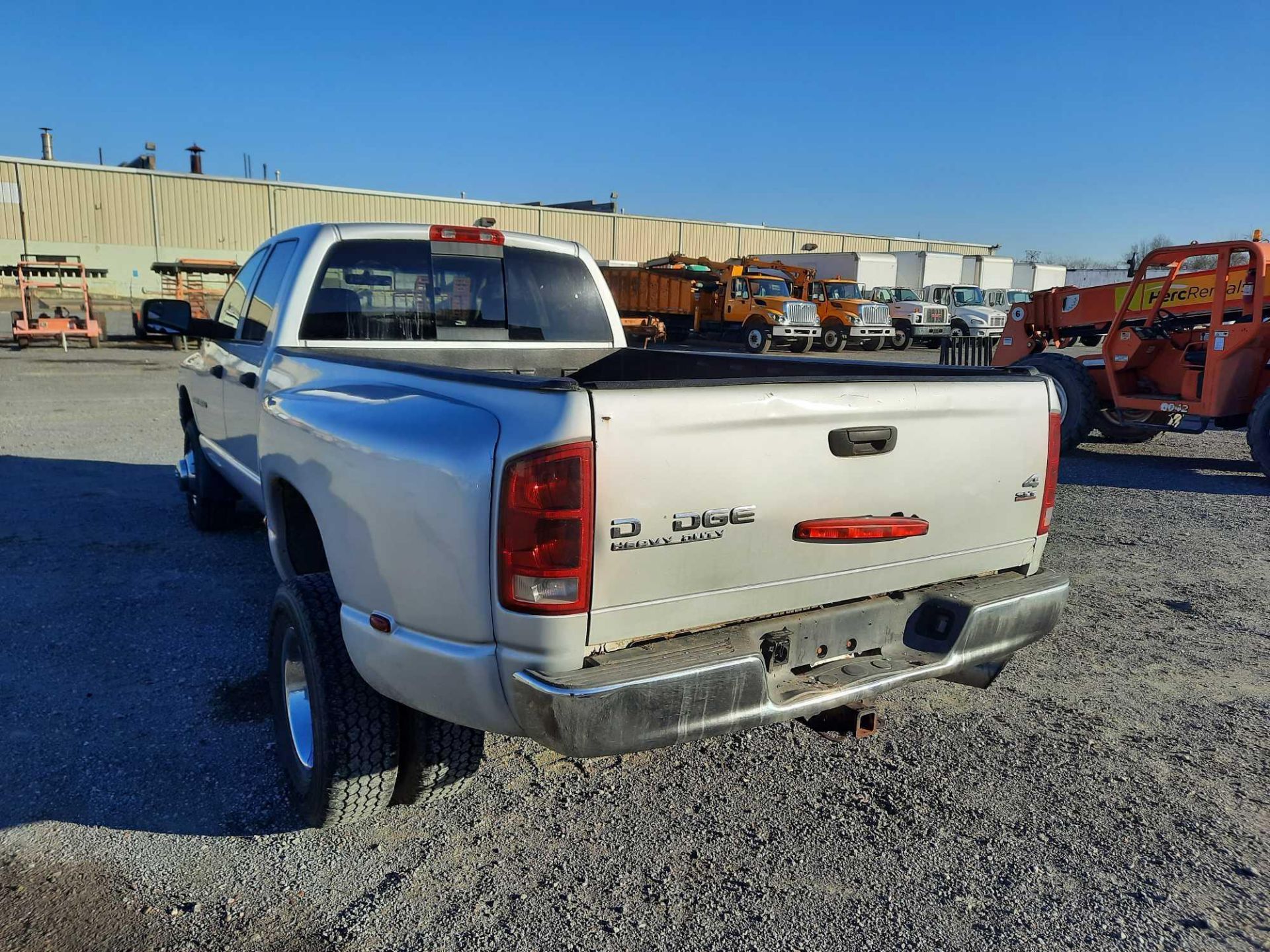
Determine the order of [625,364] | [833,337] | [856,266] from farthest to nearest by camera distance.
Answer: [856,266]
[833,337]
[625,364]

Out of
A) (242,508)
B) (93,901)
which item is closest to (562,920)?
(93,901)

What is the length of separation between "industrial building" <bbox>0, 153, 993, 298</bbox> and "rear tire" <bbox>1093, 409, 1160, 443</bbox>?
32.6m

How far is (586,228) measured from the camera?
51.8 metres

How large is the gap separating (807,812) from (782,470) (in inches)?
51.6

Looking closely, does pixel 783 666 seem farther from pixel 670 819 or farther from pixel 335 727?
pixel 335 727

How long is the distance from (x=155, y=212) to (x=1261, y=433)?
4322 centimetres

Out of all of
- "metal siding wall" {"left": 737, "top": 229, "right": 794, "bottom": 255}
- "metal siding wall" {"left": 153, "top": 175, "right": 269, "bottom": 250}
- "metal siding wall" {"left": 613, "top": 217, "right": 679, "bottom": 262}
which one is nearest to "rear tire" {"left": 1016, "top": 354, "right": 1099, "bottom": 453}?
"metal siding wall" {"left": 153, "top": 175, "right": 269, "bottom": 250}

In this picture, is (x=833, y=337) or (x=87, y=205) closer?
(x=833, y=337)

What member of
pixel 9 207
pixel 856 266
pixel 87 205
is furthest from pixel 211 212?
pixel 856 266

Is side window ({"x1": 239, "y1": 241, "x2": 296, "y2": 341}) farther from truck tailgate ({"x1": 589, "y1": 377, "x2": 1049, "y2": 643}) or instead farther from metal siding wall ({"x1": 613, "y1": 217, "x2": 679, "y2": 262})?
metal siding wall ({"x1": 613, "y1": 217, "x2": 679, "y2": 262})

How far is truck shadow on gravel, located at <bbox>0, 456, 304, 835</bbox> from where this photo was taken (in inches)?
124

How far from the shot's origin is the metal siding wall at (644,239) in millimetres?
53531

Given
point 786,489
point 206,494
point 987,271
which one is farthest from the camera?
point 987,271

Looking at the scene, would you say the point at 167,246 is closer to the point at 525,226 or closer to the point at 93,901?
the point at 525,226
